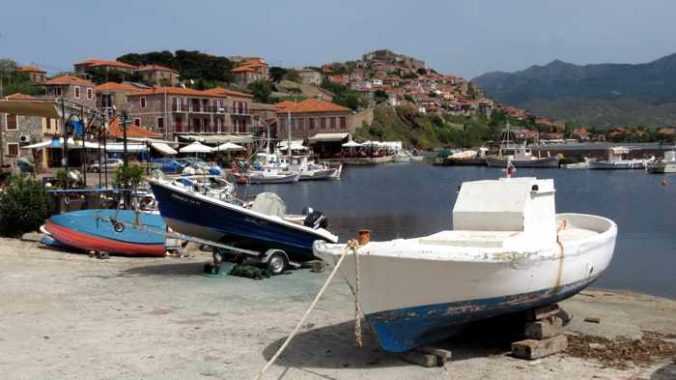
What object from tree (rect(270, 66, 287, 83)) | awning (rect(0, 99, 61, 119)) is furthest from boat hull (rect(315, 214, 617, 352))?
tree (rect(270, 66, 287, 83))

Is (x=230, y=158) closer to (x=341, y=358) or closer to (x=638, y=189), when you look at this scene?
(x=638, y=189)

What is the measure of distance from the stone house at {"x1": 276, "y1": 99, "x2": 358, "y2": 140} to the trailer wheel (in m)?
91.0

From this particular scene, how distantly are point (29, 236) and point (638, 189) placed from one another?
1835 inches

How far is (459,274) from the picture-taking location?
25.3 feet

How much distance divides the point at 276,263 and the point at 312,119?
92221 millimetres

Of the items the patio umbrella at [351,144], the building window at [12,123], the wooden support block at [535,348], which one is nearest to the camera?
the wooden support block at [535,348]

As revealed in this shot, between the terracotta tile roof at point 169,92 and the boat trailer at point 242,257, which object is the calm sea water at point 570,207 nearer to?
the boat trailer at point 242,257

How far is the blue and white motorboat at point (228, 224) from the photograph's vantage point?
1398 centimetres

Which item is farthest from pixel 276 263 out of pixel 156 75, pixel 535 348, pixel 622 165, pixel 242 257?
pixel 156 75

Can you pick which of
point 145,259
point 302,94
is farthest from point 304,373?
point 302,94

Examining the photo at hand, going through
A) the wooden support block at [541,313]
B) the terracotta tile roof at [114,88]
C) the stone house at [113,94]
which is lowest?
the wooden support block at [541,313]

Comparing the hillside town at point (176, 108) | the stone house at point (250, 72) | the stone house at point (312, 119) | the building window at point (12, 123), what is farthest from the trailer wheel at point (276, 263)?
the stone house at point (250, 72)

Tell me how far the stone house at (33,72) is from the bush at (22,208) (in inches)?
3244

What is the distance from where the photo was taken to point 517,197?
9070 mm
